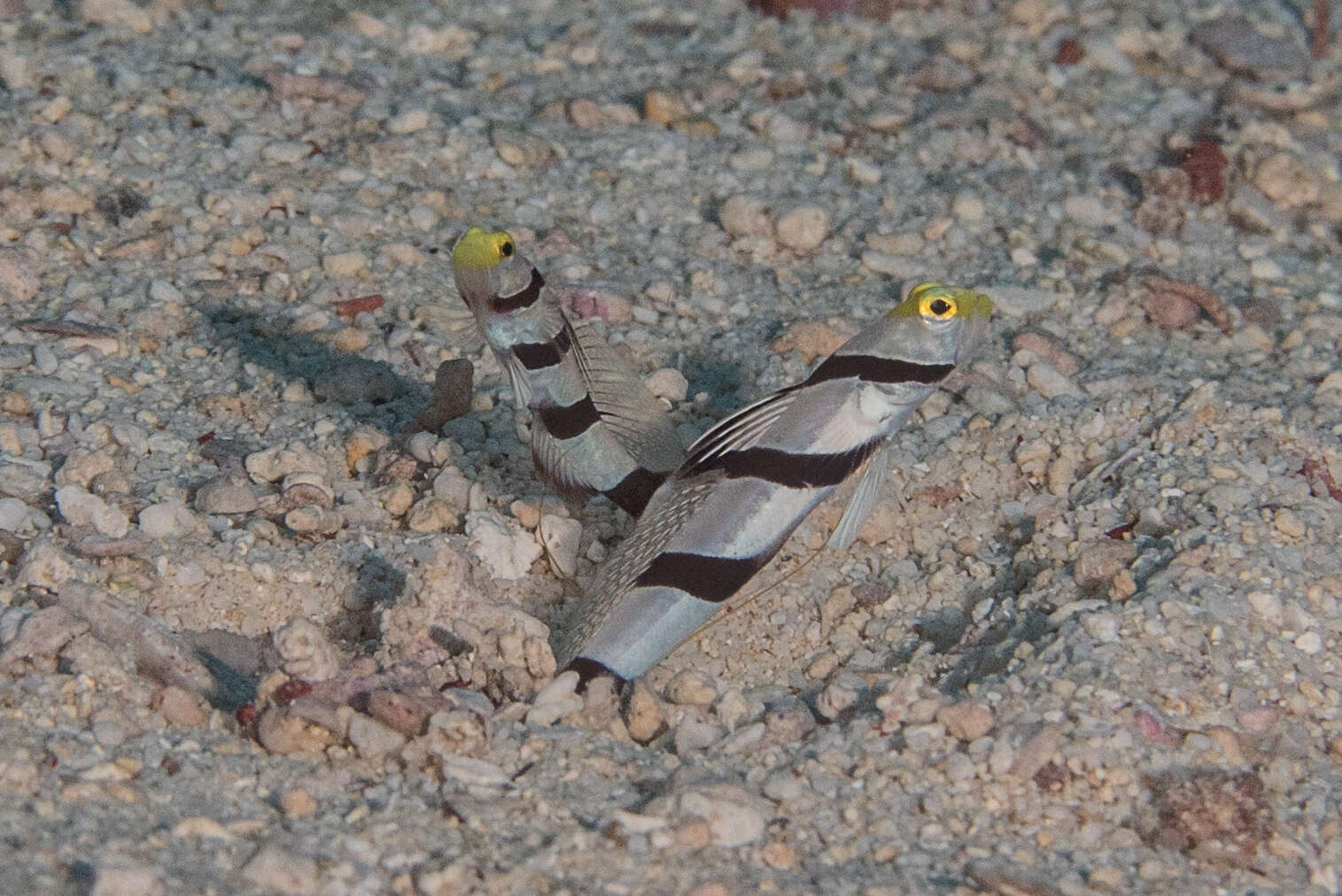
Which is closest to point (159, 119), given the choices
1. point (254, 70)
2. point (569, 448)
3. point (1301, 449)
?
point (254, 70)

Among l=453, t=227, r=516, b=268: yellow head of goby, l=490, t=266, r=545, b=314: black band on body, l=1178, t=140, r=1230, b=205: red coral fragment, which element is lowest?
l=1178, t=140, r=1230, b=205: red coral fragment

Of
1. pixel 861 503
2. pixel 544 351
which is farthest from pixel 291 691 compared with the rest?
pixel 861 503

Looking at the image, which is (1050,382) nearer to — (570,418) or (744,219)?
(744,219)

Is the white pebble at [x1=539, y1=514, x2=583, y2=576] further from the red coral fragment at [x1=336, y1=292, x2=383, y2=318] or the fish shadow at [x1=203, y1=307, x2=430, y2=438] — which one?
the red coral fragment at [x1=336, y1=292, x2=383, y2=318]

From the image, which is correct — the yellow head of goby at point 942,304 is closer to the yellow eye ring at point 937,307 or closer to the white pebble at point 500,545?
the yellow eye ring at point 937,307

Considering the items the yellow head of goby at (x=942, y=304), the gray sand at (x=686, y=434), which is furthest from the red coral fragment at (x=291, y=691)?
the yellow head of goby at (x=942, y=304)

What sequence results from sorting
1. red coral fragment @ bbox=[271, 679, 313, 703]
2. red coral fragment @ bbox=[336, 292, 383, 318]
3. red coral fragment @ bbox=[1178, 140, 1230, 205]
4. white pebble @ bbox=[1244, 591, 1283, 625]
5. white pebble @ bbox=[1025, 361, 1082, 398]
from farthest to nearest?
1. red coral fragment @ bbox=[1178, 140, 1230, 205]
2. red coral fragment @ bbox=[336, 292, 383, 318]
3. white pebble @ bbox=[1025, 361, 1082, 398]
4. white pebble @ bbox=[1244, 591, 1283, 625]
5. red coral fragment @ bbox=[271, 679, 313, 703]

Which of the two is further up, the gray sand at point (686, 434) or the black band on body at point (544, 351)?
the black band on body at point (544, 351)

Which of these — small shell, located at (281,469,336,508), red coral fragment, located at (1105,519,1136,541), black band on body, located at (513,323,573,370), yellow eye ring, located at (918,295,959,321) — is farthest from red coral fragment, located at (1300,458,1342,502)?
small shell, located at (281,469,336,508)
